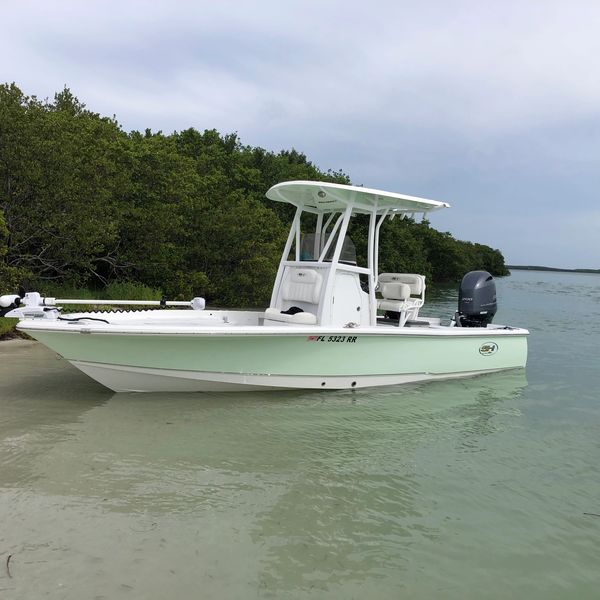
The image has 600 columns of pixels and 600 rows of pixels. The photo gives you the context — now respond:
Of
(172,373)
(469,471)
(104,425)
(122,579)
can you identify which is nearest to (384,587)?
(122,579)

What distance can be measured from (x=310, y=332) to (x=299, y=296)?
1.20 metres

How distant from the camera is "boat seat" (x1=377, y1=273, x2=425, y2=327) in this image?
8406 mm

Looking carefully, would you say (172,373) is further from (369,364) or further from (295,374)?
(369,364)

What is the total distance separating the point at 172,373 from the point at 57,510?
110 inches

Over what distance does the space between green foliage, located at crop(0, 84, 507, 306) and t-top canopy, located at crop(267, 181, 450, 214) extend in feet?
18.3

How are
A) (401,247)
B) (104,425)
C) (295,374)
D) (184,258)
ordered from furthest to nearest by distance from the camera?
(401,247) < (184,258) < (295,374) < (104,425)

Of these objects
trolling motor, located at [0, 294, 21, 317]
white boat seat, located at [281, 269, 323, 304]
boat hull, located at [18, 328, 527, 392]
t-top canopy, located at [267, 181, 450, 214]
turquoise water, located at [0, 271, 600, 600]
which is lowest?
turquoise water, located at [0, 271, 600, 600]

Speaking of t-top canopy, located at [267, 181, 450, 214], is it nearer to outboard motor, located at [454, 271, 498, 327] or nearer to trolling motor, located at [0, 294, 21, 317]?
outboard motor, located at [454, 271, 498, 327]

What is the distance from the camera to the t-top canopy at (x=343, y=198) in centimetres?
739

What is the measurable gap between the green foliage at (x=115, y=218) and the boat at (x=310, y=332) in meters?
5.01

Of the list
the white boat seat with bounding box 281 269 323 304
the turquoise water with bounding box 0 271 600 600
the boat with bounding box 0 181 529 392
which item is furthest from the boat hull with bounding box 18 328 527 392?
the white boat seat with bounding box 281 269 323 304

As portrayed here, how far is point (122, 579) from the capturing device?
3.05 meters

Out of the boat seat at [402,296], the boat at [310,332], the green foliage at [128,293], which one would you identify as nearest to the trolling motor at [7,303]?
the boat at [310,332]

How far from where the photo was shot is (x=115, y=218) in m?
15.0
